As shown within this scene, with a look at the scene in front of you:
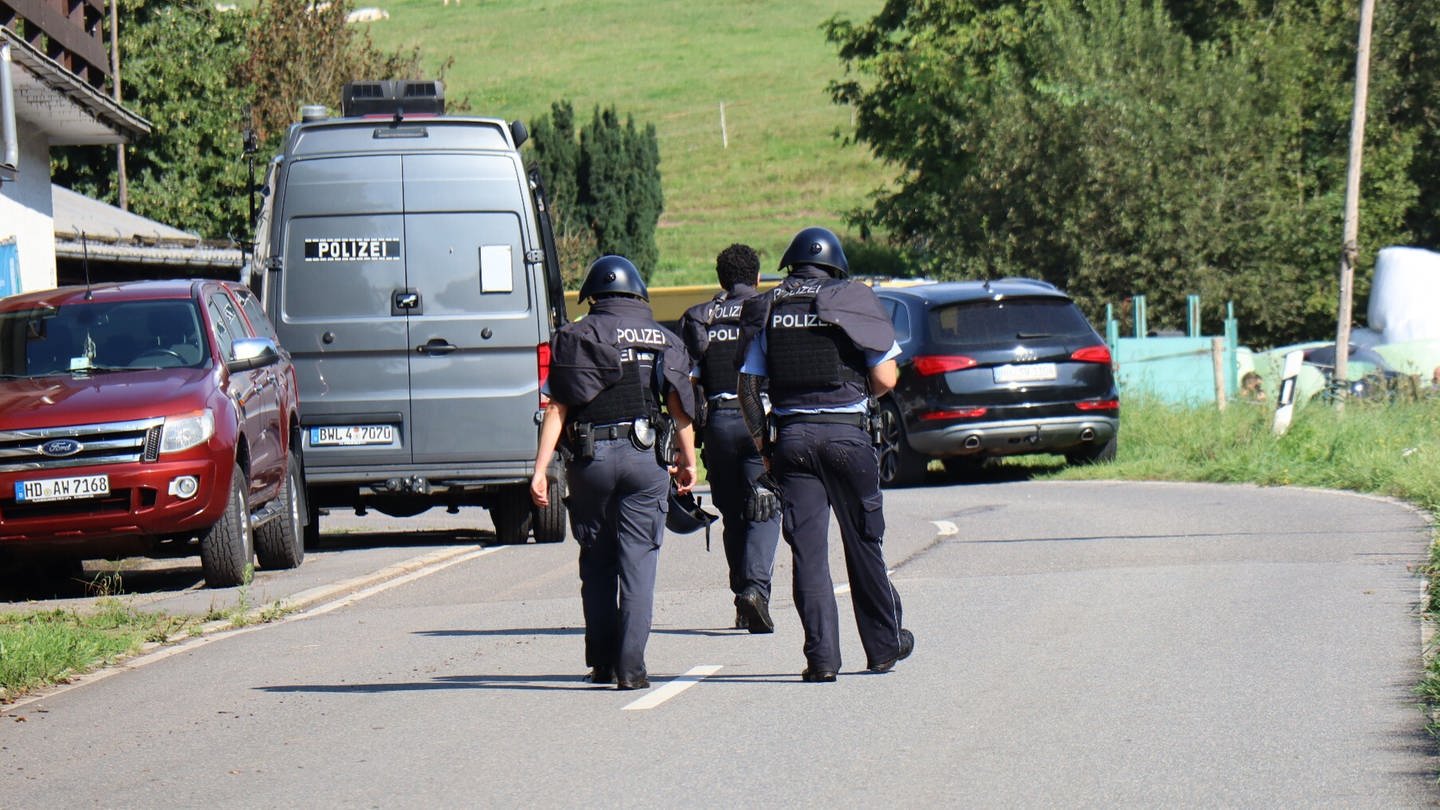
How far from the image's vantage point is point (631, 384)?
8125 mm

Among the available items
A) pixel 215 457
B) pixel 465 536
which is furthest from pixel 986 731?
pixel 465 536

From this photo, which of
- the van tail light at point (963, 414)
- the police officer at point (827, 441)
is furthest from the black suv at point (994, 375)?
the police officer at point (827, 441)

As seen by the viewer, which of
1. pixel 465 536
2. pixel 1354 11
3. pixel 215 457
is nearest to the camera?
pixel 215 457

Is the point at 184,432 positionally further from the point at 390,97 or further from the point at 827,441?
the point at 390,97

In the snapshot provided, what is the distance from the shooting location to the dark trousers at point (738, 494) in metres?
9.72

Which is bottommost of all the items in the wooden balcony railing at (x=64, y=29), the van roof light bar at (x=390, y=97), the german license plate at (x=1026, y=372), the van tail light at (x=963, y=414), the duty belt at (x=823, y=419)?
the van tail light at (x=963, y=414)

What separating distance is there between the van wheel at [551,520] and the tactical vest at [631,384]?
22.2 ft

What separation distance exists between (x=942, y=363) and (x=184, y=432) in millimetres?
8321

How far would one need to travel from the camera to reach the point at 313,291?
47.4 feet

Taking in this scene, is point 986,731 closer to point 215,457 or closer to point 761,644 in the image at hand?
point 761,644

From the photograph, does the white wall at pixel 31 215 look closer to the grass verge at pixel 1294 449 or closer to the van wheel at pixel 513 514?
the van wheel at pixel 513 514

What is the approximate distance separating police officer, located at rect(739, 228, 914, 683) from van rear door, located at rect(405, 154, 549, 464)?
629 cm

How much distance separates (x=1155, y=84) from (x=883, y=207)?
11036 mm

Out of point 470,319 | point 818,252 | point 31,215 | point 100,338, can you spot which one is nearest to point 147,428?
point 100,338
